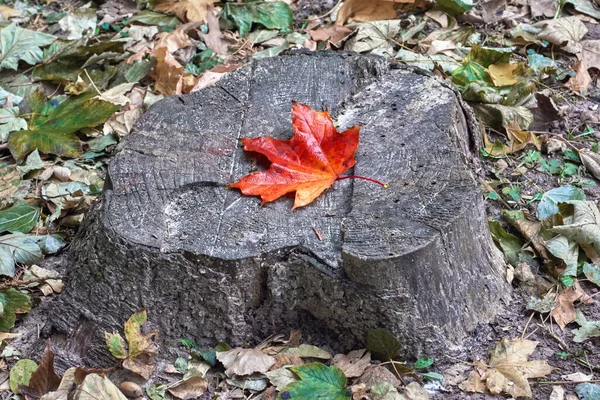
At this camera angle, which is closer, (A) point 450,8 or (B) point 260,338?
(B) point 260,338

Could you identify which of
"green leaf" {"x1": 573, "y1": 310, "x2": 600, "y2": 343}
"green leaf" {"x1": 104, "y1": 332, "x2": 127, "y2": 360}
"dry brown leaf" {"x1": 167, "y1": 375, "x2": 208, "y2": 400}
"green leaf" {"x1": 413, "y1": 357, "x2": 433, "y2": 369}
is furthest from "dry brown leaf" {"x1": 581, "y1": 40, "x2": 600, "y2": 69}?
"green leaf" {"x1": 104, "y1": 332, "x2": 127, "y2": 360}

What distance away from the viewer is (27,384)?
7.36 ft

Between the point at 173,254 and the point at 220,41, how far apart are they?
196cm

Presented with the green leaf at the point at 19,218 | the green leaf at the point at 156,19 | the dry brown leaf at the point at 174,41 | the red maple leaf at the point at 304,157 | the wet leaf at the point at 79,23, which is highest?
the red maple leaf at the point at 304,157

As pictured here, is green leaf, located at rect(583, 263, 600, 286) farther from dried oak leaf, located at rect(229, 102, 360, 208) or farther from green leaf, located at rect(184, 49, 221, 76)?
green leaf, located at rect(184, 49, 221, 76)

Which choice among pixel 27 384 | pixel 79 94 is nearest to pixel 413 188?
pixel 27 384

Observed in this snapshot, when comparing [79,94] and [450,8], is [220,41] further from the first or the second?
[450,8]

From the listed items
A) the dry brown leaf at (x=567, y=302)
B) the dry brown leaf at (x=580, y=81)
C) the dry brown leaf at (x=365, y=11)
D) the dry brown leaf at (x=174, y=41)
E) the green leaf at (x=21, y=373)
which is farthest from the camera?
the dry brown leaf at (x=365, y=11)

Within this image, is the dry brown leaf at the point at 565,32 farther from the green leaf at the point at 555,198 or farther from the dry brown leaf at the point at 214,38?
the dry brown leaf at the point at 214,38

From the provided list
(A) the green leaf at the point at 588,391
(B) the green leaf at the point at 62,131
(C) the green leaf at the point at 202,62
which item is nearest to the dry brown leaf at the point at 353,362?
(A) the green leaf at the point at 588,391

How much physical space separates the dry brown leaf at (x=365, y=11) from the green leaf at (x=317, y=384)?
217 cm

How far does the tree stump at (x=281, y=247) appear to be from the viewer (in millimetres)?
2078

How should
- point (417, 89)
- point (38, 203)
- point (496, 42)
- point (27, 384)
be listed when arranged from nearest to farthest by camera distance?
point (27, 384), point (417, 89), point (38, 203), point (496, 42)

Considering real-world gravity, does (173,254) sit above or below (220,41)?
above
